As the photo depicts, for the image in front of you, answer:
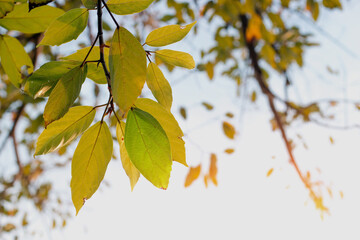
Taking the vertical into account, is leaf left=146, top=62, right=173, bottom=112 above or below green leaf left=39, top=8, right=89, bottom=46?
below

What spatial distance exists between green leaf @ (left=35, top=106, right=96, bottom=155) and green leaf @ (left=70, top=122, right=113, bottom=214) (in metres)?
0.01

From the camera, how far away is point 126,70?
233 mm

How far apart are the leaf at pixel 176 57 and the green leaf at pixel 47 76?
4.0 inches

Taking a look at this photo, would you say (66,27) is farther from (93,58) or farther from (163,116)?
(163,116)

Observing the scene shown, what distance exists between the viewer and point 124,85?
23 centimetres

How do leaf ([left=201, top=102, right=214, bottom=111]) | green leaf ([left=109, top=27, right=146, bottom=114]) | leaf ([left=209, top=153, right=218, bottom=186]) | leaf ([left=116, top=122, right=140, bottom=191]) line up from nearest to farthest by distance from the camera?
green leaf ([left=109, top=27, right=146, bottom=114]), leaf ([left=116, top=122, right=140, bottom=191]), leaf ([left=209, top=153, right=218, bottom=186]), leaf ([left=201, top=102, right=214, bottom=111])

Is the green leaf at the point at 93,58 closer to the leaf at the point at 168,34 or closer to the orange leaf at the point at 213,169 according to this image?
the leaf at the point at 168,34

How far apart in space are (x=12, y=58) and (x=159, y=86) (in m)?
0.22

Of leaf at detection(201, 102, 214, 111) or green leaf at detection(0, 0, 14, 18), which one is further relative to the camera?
leaf at detection(201, 102, 214, 111)

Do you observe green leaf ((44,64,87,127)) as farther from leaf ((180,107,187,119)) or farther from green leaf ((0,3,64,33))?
leaf ((180,107,187,119))

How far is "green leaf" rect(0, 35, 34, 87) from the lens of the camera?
1.19ft

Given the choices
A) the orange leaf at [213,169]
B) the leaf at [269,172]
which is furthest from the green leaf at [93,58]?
the leaf at [269,172]

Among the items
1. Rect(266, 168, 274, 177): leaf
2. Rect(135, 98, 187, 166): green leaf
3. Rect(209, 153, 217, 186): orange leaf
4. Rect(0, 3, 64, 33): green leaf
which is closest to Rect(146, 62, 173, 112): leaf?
Result: Rect(135, 98, 187, 166): green leaf

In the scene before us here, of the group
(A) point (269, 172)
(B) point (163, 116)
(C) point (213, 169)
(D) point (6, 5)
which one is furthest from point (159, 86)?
(A) point (269, 172)
